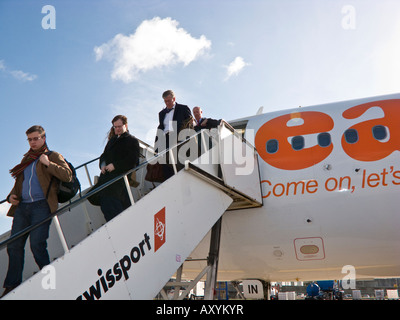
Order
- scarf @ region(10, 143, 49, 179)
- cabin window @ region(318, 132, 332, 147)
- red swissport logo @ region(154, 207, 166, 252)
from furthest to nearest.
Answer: cabin window @ region(318, 132, 332, 147) → red swissport logo @ region(154, 207, 166, 252) → scarf @ region(10, 143, 49, 179)

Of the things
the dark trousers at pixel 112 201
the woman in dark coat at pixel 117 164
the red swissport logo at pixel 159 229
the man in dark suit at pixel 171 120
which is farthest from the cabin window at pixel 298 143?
the dark trousers at pixel 112 201

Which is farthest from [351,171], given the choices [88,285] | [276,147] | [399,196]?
[88,285]

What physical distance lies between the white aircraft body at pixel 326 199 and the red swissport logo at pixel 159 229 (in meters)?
3.27

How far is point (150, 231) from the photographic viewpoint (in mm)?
4887

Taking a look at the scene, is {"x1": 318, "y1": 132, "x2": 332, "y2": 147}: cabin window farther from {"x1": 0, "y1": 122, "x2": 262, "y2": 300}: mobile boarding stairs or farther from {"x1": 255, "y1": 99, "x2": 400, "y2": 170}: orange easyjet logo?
{"x1": 0, "y1": 122, "x2": 262, "y2": 300}: mobile boarding stairs

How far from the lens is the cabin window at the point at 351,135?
7.84 meters

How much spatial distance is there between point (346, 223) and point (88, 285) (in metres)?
5.51

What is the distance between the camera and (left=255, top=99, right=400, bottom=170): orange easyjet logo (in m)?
7.67

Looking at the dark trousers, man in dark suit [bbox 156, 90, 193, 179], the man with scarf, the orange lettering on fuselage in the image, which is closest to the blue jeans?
the man with scarf

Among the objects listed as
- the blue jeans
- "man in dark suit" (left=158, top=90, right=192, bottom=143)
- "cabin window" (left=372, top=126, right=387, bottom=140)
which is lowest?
the blue jeans

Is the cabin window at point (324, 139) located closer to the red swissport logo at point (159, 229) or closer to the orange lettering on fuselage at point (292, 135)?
the orange lettering on fuselage at point (292, 135)

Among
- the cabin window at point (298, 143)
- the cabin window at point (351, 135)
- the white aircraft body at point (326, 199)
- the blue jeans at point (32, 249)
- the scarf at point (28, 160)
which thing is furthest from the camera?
the cabin window at point (298, 143)

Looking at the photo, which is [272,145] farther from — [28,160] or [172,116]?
[28,160]

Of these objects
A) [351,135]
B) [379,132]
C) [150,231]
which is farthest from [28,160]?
[379,132]
